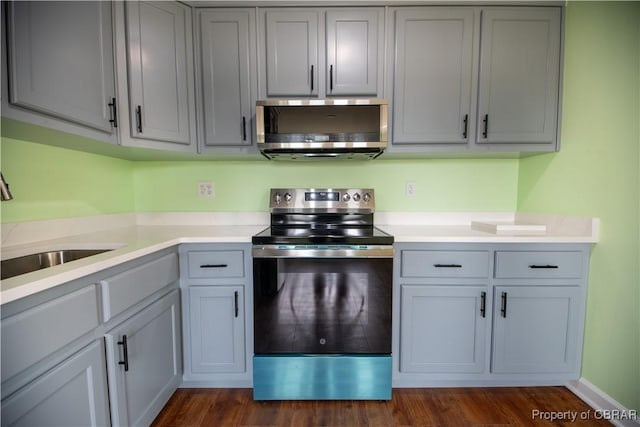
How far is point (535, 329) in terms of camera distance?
1.47 metres

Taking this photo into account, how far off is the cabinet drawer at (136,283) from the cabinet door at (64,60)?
0.66 meters

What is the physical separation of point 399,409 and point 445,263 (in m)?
0.81

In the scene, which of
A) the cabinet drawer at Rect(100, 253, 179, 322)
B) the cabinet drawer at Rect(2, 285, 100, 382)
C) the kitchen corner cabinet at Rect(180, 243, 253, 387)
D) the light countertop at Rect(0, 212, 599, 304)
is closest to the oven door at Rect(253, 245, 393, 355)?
the kitchen corner cabinet at Rect(180, 243, 253, 387)

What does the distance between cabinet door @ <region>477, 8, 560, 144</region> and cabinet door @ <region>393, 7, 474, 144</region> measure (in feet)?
0.34

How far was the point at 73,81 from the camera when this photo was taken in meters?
1.09

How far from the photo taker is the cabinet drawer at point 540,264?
1.44 m

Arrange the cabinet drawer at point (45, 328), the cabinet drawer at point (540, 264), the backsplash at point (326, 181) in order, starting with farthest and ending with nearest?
the backsplash at point (326, 181)
the cabinet drawer at point (540, 264)
the cabinet drawer at point (45, 328)

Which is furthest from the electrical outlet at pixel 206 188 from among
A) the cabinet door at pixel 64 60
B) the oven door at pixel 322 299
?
the oven door at pixel 322 299

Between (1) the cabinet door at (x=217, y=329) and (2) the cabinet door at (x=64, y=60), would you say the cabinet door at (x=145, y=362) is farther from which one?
(2) the cabinet door at (x=64, y=60)

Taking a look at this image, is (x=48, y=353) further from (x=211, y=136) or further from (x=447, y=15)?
(x=447, y=15)

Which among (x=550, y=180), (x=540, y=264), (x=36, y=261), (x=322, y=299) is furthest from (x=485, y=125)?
(x=36, y=261)

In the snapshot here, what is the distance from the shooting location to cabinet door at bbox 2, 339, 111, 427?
2.31ft

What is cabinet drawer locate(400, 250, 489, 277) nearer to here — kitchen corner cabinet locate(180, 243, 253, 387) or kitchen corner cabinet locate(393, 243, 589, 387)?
kitchen corner cabinet locate(393, 243, 589, 387)

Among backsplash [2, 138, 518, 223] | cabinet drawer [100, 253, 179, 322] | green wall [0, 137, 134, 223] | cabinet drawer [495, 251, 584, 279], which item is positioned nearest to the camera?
cabinet drawer [100, 253, 179, 322]
